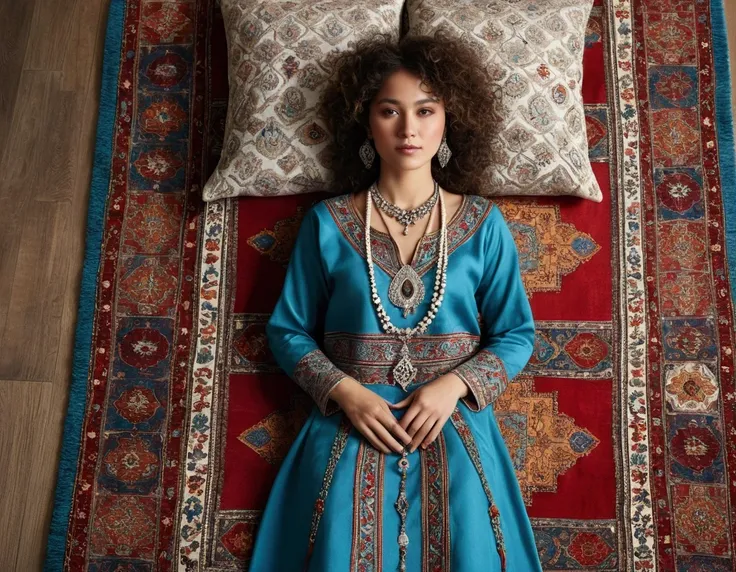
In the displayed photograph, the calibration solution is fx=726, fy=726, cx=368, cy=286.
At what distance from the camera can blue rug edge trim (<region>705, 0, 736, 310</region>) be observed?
2283mm

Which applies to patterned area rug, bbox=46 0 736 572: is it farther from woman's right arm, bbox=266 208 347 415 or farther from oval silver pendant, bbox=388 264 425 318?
oval silver pendant, bbox=388 264 425 318

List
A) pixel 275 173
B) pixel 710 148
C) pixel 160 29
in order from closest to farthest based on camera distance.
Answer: pixel 275 173, pixel 710 148, pixel 160 29

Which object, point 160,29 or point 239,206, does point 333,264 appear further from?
point 160,29

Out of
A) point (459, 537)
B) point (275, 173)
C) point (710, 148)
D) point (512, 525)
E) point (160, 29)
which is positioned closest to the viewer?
point (459, 537)

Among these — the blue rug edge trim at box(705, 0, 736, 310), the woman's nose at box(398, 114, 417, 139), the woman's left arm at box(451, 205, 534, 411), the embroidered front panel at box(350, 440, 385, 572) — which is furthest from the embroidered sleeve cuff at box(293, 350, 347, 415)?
the blue rug edge trim at box(705, 0, 736, 310)

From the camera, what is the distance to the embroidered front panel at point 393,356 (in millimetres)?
1993

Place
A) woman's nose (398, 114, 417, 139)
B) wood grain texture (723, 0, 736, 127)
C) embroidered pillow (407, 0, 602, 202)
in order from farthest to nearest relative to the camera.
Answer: wood grain texture (723, 0, 736, 127), embroidered pillow (407, 0, 602, 202), woman's nose (398, 114, 417, 139)

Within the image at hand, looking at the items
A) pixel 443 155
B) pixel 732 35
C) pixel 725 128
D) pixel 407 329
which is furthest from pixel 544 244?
pixel 732 35

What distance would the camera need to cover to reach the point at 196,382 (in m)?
2.23

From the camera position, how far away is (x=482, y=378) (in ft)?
6.45

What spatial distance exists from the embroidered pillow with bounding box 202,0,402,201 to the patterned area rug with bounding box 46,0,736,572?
0.12 m

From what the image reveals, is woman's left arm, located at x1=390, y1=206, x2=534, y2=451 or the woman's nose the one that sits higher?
the woman's nose

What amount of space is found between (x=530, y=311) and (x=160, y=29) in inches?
62.3

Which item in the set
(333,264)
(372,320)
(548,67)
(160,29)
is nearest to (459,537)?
(372,320)
